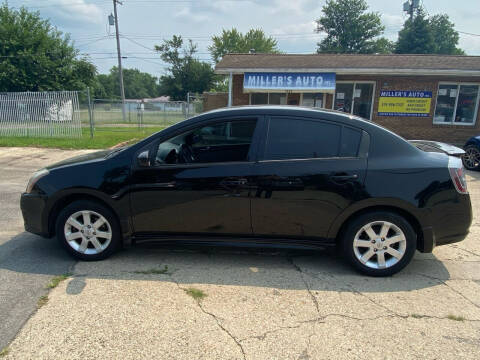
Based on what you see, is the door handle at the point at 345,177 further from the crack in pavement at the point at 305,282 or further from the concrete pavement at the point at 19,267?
the concrete pavement at the point at 19,267

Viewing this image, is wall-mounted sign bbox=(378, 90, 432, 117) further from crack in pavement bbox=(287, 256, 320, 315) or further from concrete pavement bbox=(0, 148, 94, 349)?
concrete pavement bbox=(0, 148, 94, 349)

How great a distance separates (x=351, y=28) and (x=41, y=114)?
50.9 m

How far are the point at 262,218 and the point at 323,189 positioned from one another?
67cm

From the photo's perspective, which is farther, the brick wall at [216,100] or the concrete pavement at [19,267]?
the brick wall at [216,100]

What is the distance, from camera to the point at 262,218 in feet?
10.6

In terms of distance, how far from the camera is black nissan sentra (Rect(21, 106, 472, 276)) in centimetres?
311

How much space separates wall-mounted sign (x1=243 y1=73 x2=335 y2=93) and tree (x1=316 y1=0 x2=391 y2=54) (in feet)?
139

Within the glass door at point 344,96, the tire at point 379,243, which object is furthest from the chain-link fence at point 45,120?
the tire at point 379,243

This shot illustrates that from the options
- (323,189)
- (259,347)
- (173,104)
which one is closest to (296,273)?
(323,189)

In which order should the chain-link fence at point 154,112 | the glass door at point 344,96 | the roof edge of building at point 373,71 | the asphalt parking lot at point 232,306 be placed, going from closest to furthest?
1. the asphalt parking lot at point 232,306
2. the roof edge of building at point 373,71
3. the glass door at point 344,96
4. the chain-link fence at point 154,112

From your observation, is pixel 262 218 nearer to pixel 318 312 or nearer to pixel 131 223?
pixel 318 312

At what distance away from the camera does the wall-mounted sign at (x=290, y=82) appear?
13.0m

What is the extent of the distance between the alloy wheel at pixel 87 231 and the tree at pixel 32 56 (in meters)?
25.6

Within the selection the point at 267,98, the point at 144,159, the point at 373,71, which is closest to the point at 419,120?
the point at 373,71
